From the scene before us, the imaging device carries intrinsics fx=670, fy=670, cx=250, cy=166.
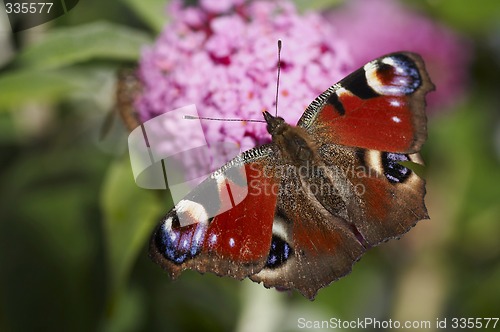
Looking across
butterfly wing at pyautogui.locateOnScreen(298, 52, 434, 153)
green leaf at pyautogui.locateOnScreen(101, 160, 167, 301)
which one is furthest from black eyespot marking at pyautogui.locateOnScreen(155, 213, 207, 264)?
butterfly wing at pyautogui.locateOnScreen(298, 52, 434, 153)

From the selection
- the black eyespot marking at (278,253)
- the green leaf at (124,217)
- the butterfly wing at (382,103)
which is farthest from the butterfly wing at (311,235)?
the green leaf at (124,217)

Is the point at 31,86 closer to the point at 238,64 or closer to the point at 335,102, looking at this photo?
the point at 238,64

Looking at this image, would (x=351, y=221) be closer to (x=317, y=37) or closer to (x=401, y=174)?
(x=401, y=174)

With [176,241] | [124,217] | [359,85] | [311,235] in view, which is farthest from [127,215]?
[359,85]

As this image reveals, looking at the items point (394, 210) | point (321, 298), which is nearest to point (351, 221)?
point (394, 210)

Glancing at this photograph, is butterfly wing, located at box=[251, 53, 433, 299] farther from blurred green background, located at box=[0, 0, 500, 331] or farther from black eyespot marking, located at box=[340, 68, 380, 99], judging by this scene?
blurred green background, located at box=[0, 0, 500, 331]

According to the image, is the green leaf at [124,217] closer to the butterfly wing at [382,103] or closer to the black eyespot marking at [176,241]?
the black eyespot marking at [176,241]

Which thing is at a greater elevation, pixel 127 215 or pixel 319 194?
pixel 319 194

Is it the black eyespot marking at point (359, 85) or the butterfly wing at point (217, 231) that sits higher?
the black eyespot marking at point (359, 85)
